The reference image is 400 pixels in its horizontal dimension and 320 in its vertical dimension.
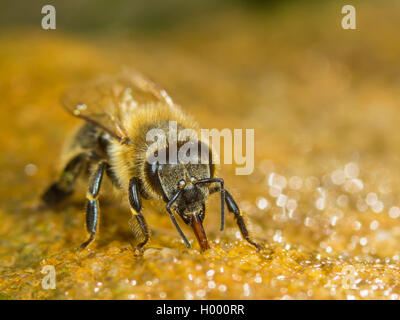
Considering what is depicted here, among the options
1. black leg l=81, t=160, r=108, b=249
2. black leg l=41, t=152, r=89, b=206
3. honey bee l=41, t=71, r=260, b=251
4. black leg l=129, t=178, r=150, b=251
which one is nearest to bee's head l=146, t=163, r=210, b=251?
honey bee l=41, t=71, r=260, b=251

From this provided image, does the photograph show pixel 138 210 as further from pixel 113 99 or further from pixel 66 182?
pixel 113 99

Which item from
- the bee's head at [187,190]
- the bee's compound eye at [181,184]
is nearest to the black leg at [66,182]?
the bee's head at [187,190]

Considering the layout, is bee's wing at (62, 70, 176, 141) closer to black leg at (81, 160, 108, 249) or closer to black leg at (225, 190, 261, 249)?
black leg at (81, 160, 108, 249)

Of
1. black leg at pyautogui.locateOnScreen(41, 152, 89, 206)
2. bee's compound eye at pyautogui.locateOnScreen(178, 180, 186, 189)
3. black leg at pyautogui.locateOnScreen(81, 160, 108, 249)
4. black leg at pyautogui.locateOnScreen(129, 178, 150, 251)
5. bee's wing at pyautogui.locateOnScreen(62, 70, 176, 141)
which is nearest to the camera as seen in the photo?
bee's compound eye at pyautogui.locateOnScreen(178, 180, 186, 189)

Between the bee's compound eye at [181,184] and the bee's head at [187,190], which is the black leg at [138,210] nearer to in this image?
the bee's head at [187,190]
